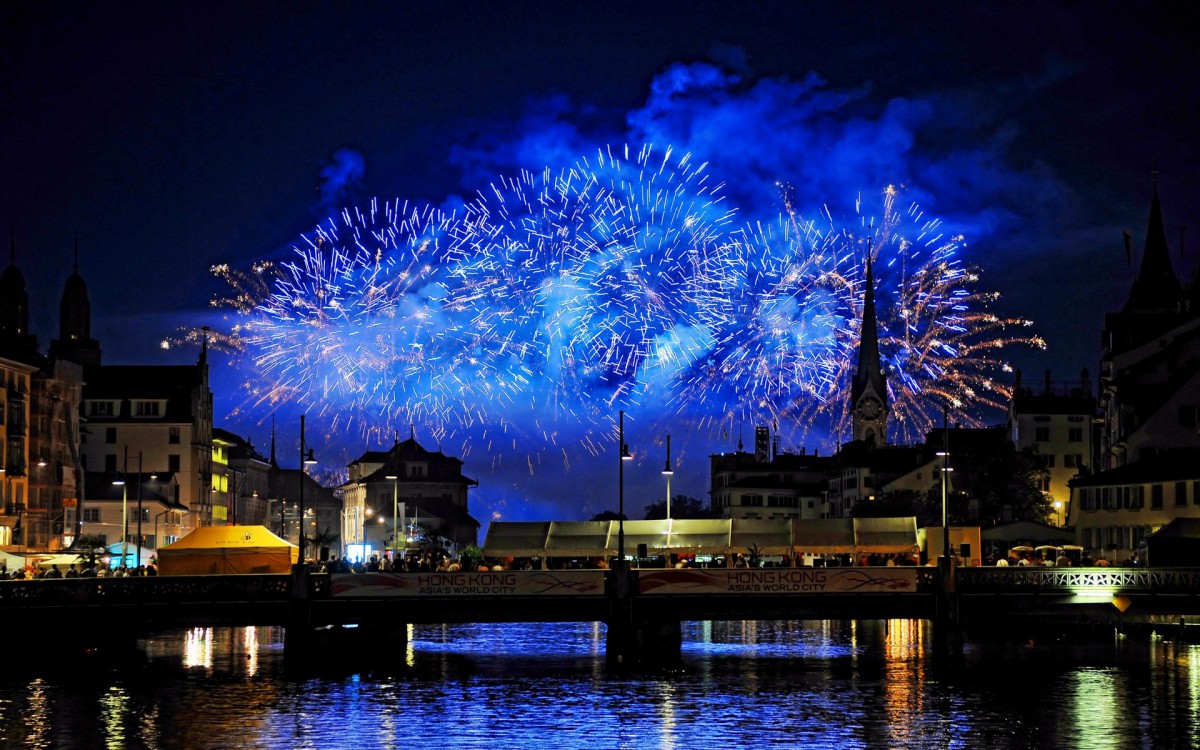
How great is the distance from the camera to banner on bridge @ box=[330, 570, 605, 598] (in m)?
66.3

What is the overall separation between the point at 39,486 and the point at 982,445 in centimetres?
8038

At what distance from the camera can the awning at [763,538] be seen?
85.2 m

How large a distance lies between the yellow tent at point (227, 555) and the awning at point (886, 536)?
3073cm

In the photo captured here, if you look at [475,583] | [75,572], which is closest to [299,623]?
[475,583]

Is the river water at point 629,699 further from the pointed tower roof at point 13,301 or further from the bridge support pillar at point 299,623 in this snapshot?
the pointed tower roof at point 13,301

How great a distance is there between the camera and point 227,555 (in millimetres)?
74500

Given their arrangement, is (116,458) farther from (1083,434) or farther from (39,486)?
(1083,434)

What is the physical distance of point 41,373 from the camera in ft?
375

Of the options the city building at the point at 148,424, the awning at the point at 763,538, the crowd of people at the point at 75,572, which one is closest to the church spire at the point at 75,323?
the city building at the point at 148,424

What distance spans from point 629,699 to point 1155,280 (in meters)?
104

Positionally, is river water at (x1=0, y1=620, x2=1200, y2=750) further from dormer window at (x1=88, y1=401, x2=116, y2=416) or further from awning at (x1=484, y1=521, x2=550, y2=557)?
dormer window at (x1=88, y1=401, x2=116, y2=416)

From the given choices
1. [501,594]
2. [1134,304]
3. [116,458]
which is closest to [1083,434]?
[1134,304]

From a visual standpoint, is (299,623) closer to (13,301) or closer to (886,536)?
(886,536)

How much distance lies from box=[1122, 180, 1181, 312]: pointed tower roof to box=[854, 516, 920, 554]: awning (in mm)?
66078
